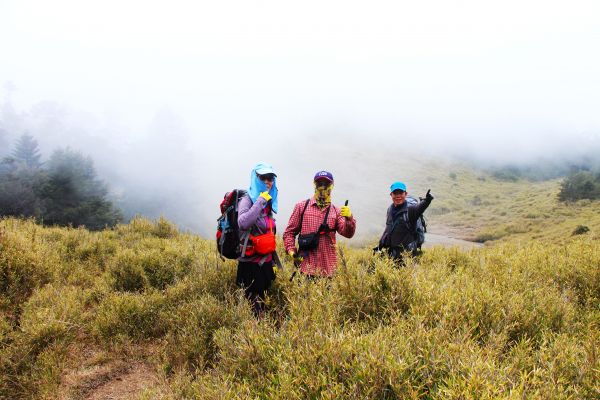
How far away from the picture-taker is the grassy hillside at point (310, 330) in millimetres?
2475

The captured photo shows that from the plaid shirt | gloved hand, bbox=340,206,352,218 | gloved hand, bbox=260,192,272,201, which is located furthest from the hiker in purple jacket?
gloved hand, bbox=340,206,352,218

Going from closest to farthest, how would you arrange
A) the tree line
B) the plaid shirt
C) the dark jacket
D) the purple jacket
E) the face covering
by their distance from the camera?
the purple jacket → the plaid shirt → the face covering → the dark jacket → the tree line

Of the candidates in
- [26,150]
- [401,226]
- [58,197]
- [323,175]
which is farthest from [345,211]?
[26,150]

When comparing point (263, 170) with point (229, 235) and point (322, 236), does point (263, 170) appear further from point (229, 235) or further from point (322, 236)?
point (322, 236)

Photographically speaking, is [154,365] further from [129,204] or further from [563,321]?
[129,204]

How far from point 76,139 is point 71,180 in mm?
107453

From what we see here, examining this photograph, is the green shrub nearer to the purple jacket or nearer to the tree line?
the purple jacket

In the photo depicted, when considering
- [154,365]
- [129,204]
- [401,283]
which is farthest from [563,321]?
[129,204]

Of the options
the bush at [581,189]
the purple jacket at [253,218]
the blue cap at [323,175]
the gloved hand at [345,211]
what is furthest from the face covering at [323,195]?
the bush at [581,189]

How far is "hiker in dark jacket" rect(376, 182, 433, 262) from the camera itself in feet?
19.3

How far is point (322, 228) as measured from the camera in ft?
16.8

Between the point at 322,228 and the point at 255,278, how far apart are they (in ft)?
4.04

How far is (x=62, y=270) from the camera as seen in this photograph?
23.1ft

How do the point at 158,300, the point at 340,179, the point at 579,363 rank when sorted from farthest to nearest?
the point at 340,179 < the point at 158,300 < the point at 579,363
